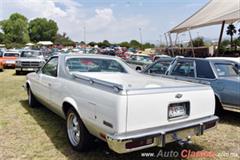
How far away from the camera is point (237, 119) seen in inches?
277

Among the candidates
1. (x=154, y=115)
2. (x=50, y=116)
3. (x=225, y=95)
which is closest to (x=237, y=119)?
(x=225, y=95)

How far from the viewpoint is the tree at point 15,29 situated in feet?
332

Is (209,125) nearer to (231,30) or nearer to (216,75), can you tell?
(216,75)

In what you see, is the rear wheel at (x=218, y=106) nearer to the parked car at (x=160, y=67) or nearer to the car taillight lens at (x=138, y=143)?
the parked car at (x=160, y=67)

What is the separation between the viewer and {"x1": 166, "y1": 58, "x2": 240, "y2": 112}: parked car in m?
6.36

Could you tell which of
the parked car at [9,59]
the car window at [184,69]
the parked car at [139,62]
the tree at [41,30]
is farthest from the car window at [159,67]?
the tree at [41,30]

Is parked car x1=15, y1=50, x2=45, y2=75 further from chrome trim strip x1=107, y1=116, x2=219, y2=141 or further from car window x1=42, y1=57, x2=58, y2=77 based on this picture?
chrome trim strip x1=107, y1=116, x2=219, y2=141

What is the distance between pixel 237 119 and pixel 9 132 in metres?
5.58

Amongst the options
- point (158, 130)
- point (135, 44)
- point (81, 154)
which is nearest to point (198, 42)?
point (135, 44)

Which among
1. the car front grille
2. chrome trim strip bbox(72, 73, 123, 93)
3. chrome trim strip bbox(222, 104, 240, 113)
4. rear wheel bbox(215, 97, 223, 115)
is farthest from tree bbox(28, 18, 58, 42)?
chrome trim strip bbox(72, 73, 123, 93)

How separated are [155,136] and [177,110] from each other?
624 mm

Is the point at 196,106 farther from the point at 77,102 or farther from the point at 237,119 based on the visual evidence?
the point at 237,119

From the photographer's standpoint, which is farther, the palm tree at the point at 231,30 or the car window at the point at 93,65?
the palm tree at the point at 231,30

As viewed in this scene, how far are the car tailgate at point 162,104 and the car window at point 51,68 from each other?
2.59 metres
